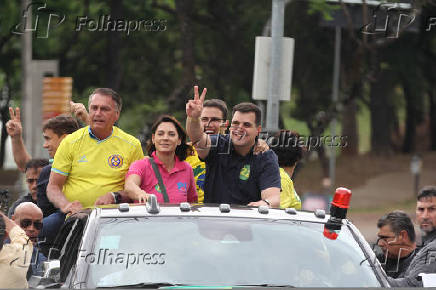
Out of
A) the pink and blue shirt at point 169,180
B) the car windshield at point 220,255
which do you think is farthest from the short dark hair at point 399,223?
the car windshield at point 220,255

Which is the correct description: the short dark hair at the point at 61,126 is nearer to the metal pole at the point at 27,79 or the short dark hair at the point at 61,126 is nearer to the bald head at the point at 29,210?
the bald head at the point at 29,210

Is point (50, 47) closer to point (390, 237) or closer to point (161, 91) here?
point (161, 91)

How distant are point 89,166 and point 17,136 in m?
1.89

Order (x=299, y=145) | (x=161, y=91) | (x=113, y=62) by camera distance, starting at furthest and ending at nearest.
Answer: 1. (x=161, y=91)
2. (x=113, y=62)
3. (x=299, y=145)

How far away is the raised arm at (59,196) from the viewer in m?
7.16

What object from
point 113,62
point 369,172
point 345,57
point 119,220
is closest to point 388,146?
point 369,172

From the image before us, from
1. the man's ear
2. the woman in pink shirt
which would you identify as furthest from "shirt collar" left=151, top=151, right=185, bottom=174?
the man's ear

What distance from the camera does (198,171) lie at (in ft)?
26.0

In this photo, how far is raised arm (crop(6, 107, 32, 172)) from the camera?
28.9 feet

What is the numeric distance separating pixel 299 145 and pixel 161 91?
24214mm

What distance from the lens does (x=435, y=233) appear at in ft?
25.1

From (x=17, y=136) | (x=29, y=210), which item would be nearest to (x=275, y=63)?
(x=17, y=136)

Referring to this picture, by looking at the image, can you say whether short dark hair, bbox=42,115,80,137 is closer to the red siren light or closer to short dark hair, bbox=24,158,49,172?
short dark hair, bbox=24,158,49,172

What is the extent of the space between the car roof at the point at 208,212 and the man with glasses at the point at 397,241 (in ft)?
5.19
